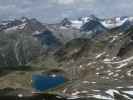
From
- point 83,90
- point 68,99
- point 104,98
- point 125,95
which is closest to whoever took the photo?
point 68,99

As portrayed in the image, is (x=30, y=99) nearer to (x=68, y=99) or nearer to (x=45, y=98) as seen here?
(x=45, y=98)

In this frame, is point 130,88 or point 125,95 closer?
point 125,95

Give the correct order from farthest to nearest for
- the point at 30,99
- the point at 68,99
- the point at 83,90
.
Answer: the point at 83,90 < the point at 68,99 < the point at 30,99

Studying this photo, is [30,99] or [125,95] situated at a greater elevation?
[30,99]

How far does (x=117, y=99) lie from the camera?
13088cm

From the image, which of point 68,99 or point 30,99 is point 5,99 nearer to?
point 30,99

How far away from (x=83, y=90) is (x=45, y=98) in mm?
47194

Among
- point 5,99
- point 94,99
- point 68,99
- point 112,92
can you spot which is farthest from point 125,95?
point 5,99

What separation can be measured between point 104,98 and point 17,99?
34.7 m

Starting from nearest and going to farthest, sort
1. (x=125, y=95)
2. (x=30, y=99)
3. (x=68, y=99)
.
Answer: (x=30, y=99)
(x=68, y=99)
(x=125, y=95)

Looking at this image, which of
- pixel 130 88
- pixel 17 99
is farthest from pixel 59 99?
pixel 130 88

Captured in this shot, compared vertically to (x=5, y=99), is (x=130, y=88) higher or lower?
lower

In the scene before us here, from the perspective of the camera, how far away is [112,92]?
14750 centimetres

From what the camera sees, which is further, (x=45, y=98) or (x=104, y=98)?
(x=104, y=98)
